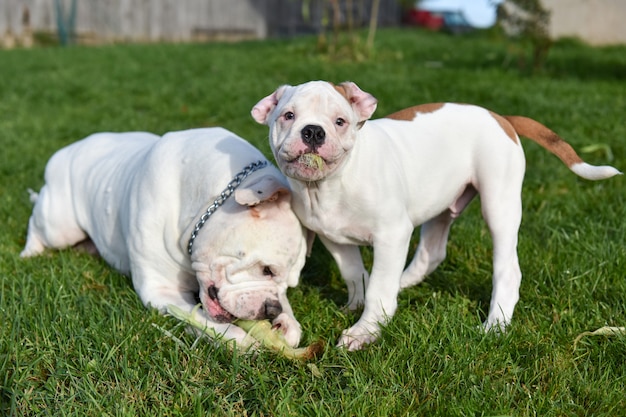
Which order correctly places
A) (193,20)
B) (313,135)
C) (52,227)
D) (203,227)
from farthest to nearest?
(193,20), (52,227), (203,227), (313,135)

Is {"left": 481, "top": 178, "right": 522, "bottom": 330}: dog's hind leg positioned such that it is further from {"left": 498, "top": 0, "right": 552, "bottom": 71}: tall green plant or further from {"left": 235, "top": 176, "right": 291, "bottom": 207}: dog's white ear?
{"left": 498, "top": 0, "right": 552, "bottom": 71}: tall green plant

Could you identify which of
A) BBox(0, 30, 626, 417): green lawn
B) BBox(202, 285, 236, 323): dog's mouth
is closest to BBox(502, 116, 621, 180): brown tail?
BBox(0, 30, 626, 417): green lawn

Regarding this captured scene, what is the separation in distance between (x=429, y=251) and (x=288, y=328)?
110 cm

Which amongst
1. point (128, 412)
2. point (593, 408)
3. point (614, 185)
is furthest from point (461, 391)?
point (614, 185)

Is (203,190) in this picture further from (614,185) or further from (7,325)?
(614,185)

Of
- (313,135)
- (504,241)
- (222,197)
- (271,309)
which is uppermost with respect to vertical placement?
(313,135)

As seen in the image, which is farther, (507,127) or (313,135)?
(507,127)

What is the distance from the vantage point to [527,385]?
267cm

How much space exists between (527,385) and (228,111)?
587 cm

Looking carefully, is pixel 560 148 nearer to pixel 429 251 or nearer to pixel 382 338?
pixel 429 251

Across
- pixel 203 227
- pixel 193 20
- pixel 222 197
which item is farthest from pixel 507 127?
pixel 193 20

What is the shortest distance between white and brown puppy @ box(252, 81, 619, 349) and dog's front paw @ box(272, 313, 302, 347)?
7.8 inches

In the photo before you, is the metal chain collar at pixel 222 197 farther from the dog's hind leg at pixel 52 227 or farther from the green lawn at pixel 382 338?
the dog's hind leg at pixel 52 227

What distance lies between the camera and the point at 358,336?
10.1ft
